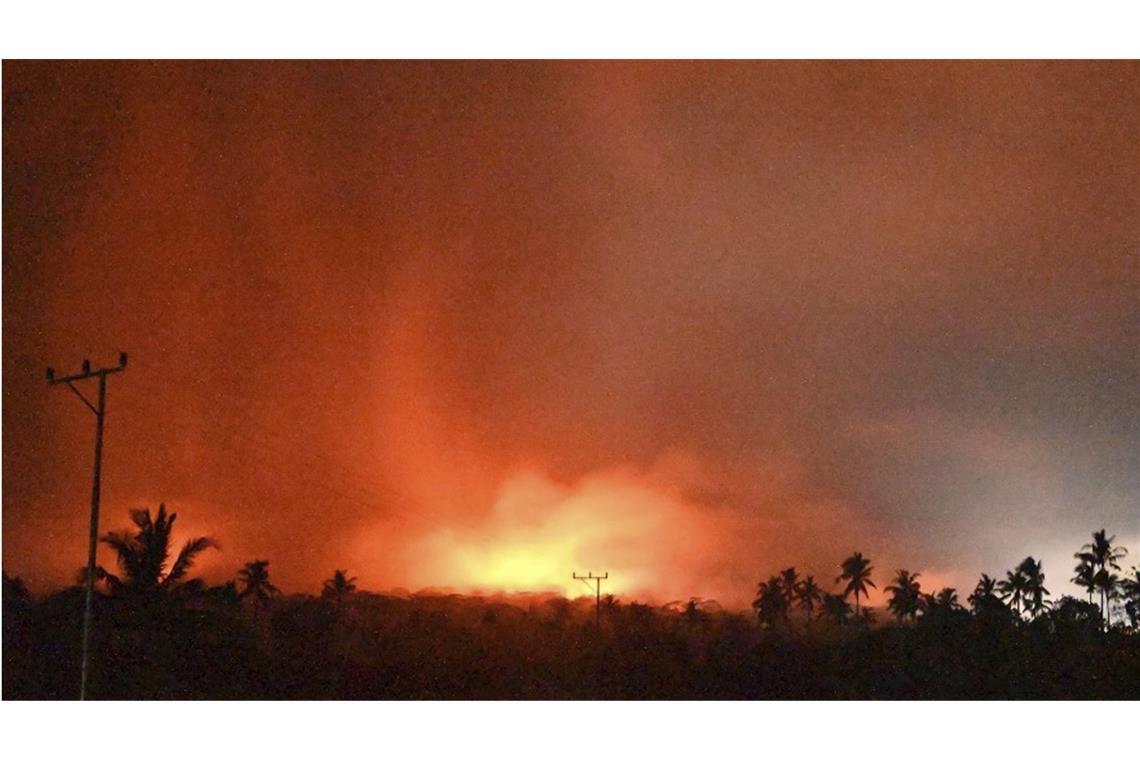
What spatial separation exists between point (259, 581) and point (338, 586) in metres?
0.84

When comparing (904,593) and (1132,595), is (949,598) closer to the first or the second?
(904,593)

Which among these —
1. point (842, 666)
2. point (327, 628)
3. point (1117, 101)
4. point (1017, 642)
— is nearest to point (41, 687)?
point (327, 628)

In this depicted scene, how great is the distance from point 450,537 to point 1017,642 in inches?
236

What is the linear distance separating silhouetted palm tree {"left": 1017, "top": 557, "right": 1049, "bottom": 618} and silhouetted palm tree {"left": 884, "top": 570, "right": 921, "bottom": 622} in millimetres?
1037

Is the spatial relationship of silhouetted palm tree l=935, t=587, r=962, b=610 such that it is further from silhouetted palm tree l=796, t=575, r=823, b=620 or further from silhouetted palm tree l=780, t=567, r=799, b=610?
silhouetted palm tree l=780, t=567, r=799, b=610

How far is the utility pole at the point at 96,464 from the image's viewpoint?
32.0ft

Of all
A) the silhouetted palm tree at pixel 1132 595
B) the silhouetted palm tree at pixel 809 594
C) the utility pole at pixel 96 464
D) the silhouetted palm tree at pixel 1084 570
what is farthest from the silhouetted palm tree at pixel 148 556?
the silhouetted palm tree at pixel 1132 595

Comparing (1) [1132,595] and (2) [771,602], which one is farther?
(1) [1132,595]

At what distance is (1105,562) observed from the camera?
442 inches

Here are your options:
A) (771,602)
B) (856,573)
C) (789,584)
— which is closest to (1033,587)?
(856,573)

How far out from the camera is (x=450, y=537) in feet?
35.2

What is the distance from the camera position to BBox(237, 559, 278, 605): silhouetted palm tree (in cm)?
1080

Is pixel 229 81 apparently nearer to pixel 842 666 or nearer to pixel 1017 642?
pixel 842 666

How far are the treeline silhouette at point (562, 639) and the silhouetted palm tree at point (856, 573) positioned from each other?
14mm
